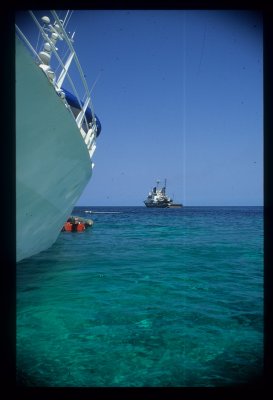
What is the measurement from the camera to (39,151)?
6.81m

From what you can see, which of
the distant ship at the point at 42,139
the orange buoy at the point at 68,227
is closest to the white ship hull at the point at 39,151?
the distant ship at the point at 42,139

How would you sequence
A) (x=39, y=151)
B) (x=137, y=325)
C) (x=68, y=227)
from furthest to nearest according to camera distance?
1. (x=68, y=227)
2. (x=39, y=151)
3. (x=137, y=325)

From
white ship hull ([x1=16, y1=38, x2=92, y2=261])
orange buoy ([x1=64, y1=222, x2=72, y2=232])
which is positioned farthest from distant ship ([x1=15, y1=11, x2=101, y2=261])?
orange buoy ([x1=64, y1=222, x2=72, y2=232])

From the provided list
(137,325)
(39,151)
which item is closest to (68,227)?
(39,151)

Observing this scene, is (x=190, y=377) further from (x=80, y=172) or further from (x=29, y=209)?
(x=80, y=172)

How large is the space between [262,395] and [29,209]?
21.0 ft

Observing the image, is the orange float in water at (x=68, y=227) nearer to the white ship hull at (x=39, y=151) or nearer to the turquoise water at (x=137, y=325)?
the turquoise water at (x=137, y=325)

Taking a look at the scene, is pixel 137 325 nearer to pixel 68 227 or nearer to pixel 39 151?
pixel 39 151

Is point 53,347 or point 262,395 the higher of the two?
point 262,395

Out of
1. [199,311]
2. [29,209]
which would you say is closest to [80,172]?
[29,209]

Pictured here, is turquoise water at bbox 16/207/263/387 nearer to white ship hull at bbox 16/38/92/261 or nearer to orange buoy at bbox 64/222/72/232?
white ship hull at bbox 16/38/92/261

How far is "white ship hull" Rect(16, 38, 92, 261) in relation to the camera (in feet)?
18.8

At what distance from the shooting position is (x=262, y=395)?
2123 millimetres

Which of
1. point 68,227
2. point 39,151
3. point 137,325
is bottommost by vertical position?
point 137,325
